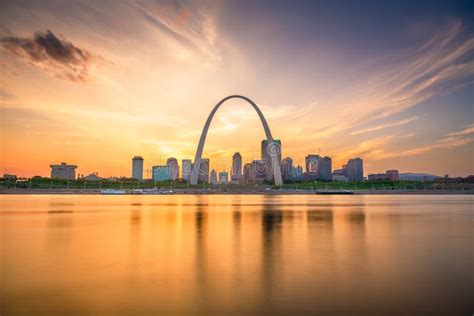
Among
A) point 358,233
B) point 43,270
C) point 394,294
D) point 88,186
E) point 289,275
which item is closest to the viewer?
point 394,294

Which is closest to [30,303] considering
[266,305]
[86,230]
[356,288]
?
[266,305]

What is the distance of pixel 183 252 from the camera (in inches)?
426

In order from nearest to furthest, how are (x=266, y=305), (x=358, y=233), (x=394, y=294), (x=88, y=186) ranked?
(x=266, y=305), (x=394, y=294), (x=358, y=233), (x=88, y=186)

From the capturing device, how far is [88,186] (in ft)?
408

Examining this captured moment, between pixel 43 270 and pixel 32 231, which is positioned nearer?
pixel 43 270

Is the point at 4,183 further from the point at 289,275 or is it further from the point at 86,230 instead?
the point at 289,275

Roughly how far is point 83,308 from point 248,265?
423 centimetres

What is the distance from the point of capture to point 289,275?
26.0 ft

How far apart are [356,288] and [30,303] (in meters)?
6.10

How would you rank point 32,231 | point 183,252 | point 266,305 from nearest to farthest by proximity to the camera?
point 266,305
point 183,252
point 32,231

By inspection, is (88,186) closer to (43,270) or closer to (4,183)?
(4,183)

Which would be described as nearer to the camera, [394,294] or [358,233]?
[394,294]

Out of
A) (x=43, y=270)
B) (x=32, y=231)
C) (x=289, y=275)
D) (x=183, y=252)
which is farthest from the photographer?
(x=32, y=231)

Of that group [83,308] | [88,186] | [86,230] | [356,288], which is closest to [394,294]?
[356,288]
